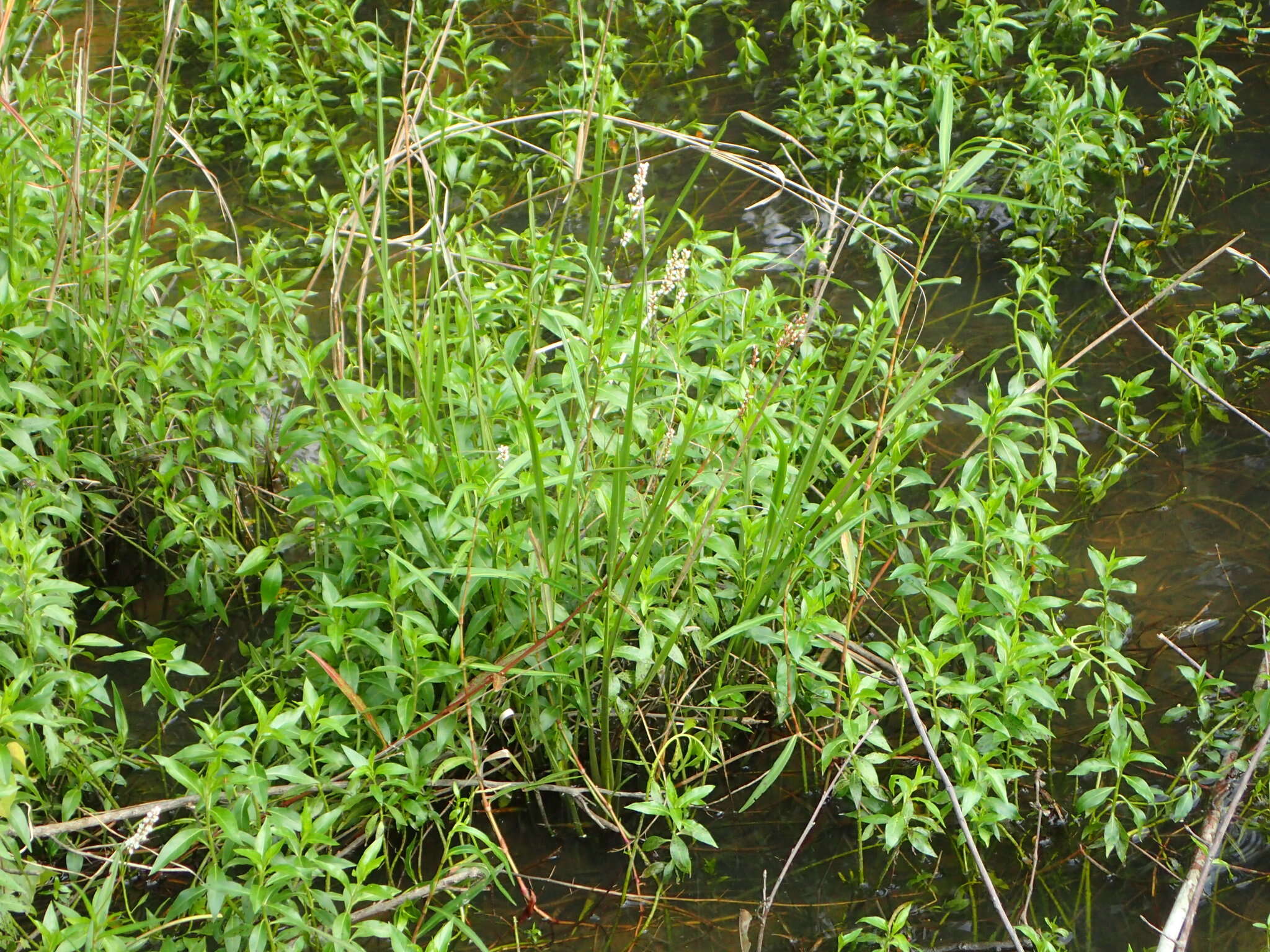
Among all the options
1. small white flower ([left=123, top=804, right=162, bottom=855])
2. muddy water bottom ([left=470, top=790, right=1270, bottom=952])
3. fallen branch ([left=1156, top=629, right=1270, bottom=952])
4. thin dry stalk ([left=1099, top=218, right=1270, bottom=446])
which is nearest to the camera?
small white flower ([left=123, top=804, right=162, bottom=855])

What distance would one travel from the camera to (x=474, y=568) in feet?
8.89

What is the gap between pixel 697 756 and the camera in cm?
291

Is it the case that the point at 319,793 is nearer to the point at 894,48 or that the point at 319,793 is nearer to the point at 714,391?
the point at 714,391

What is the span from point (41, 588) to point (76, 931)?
0.70 metres

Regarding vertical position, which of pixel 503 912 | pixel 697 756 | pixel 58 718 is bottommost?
pixel 503 912

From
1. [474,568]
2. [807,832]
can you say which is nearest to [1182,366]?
[807,832]

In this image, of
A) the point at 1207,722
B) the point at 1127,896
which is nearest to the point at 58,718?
the point at 1127,896

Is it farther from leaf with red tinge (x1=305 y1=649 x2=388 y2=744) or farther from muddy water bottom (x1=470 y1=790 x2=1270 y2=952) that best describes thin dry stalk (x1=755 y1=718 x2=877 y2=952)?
leaf with red tinge (x1=305 y1=649 x2=388 y2=744)

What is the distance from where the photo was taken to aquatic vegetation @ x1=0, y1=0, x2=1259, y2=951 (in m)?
2.62

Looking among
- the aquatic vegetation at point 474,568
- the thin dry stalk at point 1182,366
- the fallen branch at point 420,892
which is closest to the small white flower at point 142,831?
the aquatic vegetation at point 474,568

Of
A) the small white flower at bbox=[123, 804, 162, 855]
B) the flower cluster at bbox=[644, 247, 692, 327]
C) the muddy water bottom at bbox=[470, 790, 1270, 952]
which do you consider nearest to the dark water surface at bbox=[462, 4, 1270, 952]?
the muddy water bottom at bbox=[470, 790, 1270, 952]

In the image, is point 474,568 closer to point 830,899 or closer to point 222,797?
point 222,797

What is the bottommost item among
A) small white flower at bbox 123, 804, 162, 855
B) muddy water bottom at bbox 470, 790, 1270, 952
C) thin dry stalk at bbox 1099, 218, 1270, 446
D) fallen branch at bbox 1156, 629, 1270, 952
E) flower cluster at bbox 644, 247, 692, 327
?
muddy water bottom at bbox 470, 790, 1270, 952

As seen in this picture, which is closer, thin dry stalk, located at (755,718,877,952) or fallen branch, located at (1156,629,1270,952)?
fallen branch, located at (1156,629,1270,952)
